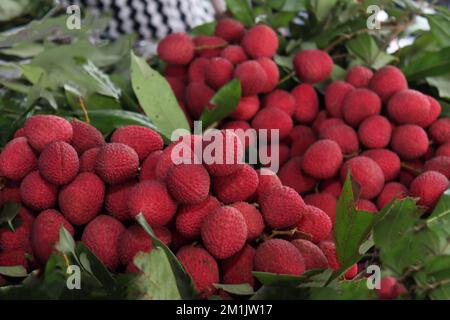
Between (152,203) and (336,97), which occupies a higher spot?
(152,203)

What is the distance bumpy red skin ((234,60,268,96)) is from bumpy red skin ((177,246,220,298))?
0.41 m

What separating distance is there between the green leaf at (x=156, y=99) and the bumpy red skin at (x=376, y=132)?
0.83 ft

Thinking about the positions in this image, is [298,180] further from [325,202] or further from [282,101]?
[282,101]

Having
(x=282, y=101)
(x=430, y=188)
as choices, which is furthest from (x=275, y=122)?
(x=430, y=188)

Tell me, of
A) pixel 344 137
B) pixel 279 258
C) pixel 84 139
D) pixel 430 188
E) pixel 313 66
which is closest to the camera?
pixel 279 258

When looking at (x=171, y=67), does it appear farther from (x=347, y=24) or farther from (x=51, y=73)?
(x=347, y=24)

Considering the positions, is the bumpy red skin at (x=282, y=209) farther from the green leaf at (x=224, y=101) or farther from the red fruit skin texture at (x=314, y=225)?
the green leaf at (x=224, y=101)

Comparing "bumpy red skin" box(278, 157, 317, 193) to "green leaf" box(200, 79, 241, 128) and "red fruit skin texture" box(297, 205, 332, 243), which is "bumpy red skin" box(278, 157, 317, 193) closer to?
"green leaf" box(200, 79, 241, 128)

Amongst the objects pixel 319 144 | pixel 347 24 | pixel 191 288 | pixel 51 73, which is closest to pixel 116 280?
pixel 191 288

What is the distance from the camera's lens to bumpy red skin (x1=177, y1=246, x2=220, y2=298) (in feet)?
1.61

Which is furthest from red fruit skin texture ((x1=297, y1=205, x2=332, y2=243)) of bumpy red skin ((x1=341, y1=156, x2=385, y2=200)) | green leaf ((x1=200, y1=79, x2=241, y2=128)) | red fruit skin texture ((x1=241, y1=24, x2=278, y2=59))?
red fruit skin texture ((x1=241, y1=24, x2=278, y2=59))

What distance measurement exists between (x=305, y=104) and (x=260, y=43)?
4.8 inches

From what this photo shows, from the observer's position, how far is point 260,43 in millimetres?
940
